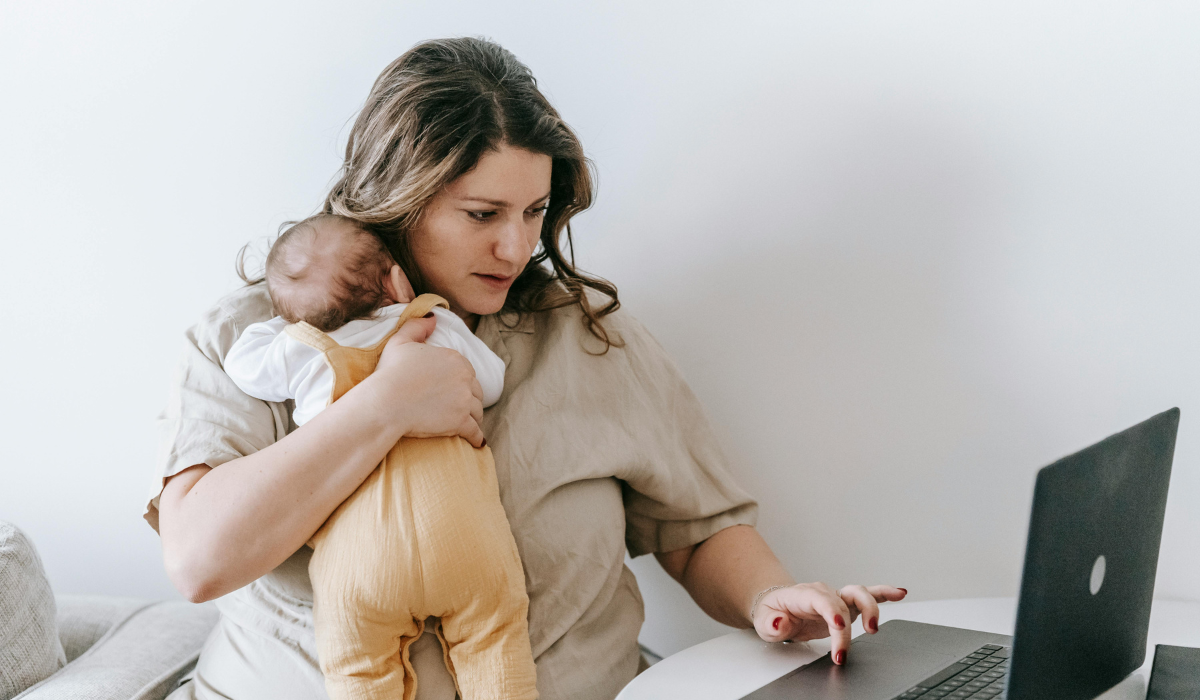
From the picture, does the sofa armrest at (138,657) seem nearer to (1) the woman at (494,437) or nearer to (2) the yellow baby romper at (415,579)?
(1) the woman at (494,437)

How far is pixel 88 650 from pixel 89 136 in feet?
2.94

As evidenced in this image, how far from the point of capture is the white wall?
1.21 metres

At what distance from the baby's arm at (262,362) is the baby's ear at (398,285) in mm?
140

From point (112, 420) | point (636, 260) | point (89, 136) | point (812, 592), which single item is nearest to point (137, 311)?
point (112, 420)

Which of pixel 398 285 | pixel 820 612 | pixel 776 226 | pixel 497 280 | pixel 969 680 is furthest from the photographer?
pixel 776 226

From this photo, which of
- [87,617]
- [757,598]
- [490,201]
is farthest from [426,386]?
[87,617]

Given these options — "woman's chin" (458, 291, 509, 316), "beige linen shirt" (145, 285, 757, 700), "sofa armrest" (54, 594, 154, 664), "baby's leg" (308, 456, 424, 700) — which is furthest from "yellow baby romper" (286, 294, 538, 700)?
"sofa armrest" (54, 594, 154, 664)

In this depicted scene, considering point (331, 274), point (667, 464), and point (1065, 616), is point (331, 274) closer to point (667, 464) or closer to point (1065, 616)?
point (667, 464)

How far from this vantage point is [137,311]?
5.25 ft

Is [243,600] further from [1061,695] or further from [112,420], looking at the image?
[1061,695]

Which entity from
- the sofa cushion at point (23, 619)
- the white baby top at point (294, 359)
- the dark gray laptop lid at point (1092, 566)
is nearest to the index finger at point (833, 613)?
the dark gray laptop lid at point (1092, 566)

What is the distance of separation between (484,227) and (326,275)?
0.22 meters

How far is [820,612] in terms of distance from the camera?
100cm

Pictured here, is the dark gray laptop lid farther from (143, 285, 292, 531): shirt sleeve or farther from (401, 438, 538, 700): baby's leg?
(143, 285, 292, 531): shirt sleeve
